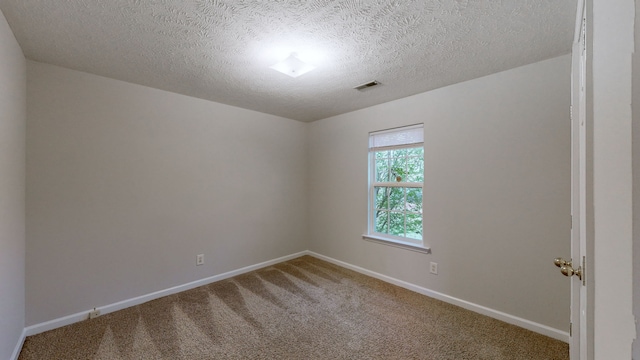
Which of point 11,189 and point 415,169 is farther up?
point 415,169

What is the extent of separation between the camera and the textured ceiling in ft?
4.79

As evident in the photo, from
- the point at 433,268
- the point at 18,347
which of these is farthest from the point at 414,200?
the point at 18,347

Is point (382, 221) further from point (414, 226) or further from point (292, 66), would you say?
point (292, 66)

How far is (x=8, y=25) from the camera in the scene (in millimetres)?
1598

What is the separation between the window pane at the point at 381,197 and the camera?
3301 mm

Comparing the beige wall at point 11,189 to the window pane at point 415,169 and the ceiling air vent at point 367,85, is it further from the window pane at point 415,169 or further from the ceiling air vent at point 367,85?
the window pane at point 415,169

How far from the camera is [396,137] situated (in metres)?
3.13

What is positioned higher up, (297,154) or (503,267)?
(297,154)

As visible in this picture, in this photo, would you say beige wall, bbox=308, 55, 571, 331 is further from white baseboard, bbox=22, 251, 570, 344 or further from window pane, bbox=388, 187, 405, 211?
window pane, bbox=388, 187, 405, 211

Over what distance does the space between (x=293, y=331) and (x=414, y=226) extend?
1.77 meters

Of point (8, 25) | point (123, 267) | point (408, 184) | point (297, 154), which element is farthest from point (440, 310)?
point (8, 25)

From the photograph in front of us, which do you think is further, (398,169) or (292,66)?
(398,169)

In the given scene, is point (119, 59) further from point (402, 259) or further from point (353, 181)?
point (402, 259)

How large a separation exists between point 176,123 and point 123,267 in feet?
5.22
